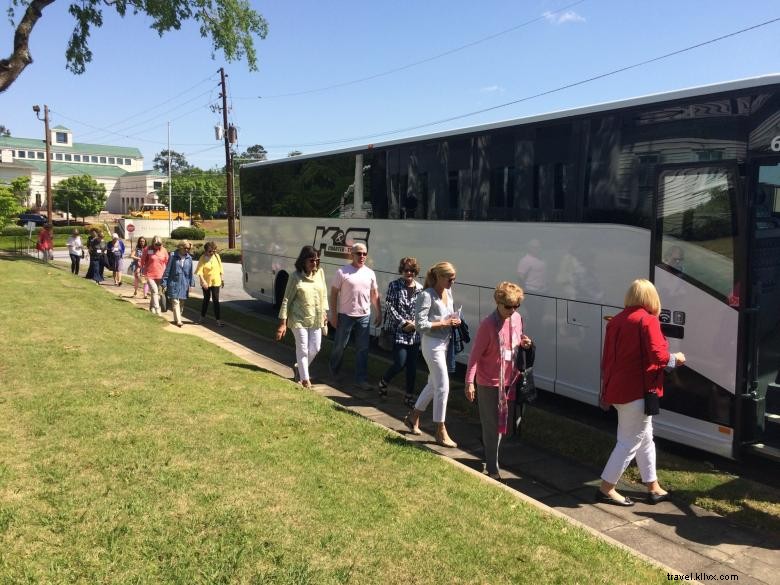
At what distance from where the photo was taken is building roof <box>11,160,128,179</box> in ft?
423

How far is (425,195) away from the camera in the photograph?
975cm

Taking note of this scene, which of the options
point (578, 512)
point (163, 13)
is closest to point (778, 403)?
point (578, 512)

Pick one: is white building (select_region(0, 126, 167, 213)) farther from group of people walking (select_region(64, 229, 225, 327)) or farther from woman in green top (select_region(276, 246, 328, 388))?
woman in green top (select_region(276, 246, 328, 388))

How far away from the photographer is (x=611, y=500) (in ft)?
17.0

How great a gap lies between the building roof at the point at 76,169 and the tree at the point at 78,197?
1521 inches

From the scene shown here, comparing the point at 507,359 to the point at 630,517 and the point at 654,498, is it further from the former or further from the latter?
the point at 654,498

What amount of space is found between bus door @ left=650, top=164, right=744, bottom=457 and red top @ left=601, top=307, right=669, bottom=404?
1.09 metres

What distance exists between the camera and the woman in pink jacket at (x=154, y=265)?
13734 mm

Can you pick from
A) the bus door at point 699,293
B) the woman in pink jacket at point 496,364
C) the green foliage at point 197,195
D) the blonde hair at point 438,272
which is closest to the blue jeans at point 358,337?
the blonde hair at point 438,272

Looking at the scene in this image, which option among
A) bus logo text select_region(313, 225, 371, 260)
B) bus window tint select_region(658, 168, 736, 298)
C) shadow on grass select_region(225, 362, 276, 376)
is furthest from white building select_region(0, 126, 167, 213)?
bus window tint select_region(658, 168, 736, 298)

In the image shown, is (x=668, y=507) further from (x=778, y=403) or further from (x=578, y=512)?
(x=778, y=403)

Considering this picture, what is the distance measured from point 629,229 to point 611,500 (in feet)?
9.24

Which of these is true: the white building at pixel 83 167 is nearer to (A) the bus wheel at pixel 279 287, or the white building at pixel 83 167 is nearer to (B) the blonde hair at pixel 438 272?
(A) the bus wheel at pixel 279 287

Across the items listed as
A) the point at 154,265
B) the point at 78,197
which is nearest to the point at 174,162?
the point at 78,197
